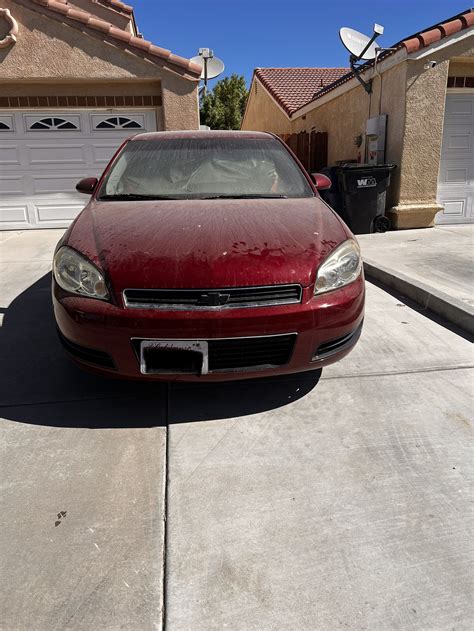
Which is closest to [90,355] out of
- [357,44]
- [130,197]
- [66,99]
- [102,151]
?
[130,197]

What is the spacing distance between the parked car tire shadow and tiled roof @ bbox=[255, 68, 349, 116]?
13.6m

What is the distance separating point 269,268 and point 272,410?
837 millimetres

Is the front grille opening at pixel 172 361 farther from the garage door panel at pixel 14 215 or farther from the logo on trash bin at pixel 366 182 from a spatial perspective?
the garage door panel at pixel 14 215

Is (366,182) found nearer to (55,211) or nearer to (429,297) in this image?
(429,297)

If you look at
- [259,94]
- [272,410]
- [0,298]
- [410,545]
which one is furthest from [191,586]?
[259,94]

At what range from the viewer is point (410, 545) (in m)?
1.76

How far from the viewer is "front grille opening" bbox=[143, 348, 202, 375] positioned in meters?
2.30

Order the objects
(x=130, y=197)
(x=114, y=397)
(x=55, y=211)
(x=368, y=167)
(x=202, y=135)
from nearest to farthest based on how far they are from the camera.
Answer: (x=114, y=397), (x=130, y=197), (x=202, y=135), (x=368, y=167), (x=55, y=211)

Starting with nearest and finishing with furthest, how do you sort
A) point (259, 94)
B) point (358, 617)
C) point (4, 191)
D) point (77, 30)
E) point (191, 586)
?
point (358, 617)
point (191, 586)
point (77, 30)
point (4, 191)
point (259, 94)

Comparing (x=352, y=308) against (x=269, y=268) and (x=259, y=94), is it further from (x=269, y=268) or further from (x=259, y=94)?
(x=259, y=94)

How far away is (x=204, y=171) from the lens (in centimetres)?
354

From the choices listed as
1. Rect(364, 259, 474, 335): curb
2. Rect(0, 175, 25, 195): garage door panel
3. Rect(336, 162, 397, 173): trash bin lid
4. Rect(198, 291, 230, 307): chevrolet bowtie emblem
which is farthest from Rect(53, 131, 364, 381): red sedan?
Rect(0, 175, 25, 195): garage door panel

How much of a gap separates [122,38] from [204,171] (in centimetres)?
610

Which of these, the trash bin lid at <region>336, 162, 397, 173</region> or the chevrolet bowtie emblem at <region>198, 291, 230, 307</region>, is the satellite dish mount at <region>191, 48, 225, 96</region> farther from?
the chevrolet bowtie emblem at <region>198, 291, 230, 307</region>
